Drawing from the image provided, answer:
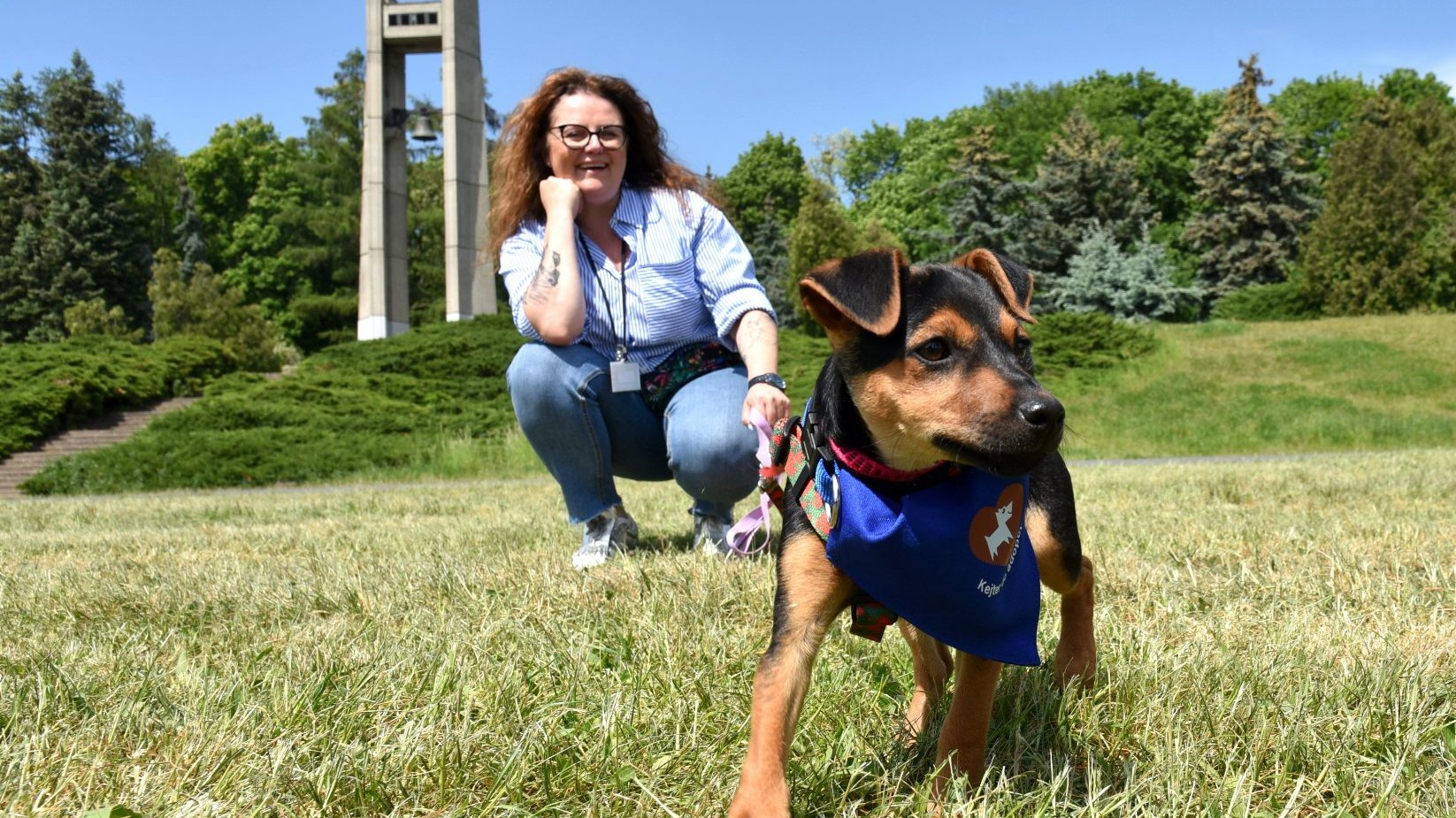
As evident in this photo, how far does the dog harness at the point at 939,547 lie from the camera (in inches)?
86.4

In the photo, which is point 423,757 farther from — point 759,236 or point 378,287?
point 759,236

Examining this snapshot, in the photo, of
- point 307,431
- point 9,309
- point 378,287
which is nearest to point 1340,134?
point 378,287

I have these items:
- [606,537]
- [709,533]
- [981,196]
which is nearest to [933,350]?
[606,537]

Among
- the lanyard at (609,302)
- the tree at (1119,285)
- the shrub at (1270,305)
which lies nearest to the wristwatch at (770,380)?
the lanyard at (609,302)

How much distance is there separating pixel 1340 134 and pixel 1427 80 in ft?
42.8

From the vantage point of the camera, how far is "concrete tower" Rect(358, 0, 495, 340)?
2527cm

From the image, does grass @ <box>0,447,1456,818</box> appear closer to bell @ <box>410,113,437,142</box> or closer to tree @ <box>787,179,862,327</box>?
bell @ <box>410,113,437,142</box>

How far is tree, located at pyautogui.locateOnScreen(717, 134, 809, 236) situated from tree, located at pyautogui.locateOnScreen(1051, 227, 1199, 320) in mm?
25252

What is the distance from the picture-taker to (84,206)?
47562mm

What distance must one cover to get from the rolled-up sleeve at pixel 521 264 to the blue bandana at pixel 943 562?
120 inches

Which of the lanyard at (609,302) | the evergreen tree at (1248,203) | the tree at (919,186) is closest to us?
the lanyard at (609,302)

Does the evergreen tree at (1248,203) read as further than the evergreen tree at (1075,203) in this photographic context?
Yes

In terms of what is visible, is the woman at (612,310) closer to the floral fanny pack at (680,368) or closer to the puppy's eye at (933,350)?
the floral fanny pack at (680,368)

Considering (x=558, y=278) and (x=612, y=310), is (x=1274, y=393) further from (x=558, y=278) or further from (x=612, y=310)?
(x=558, y=278)
